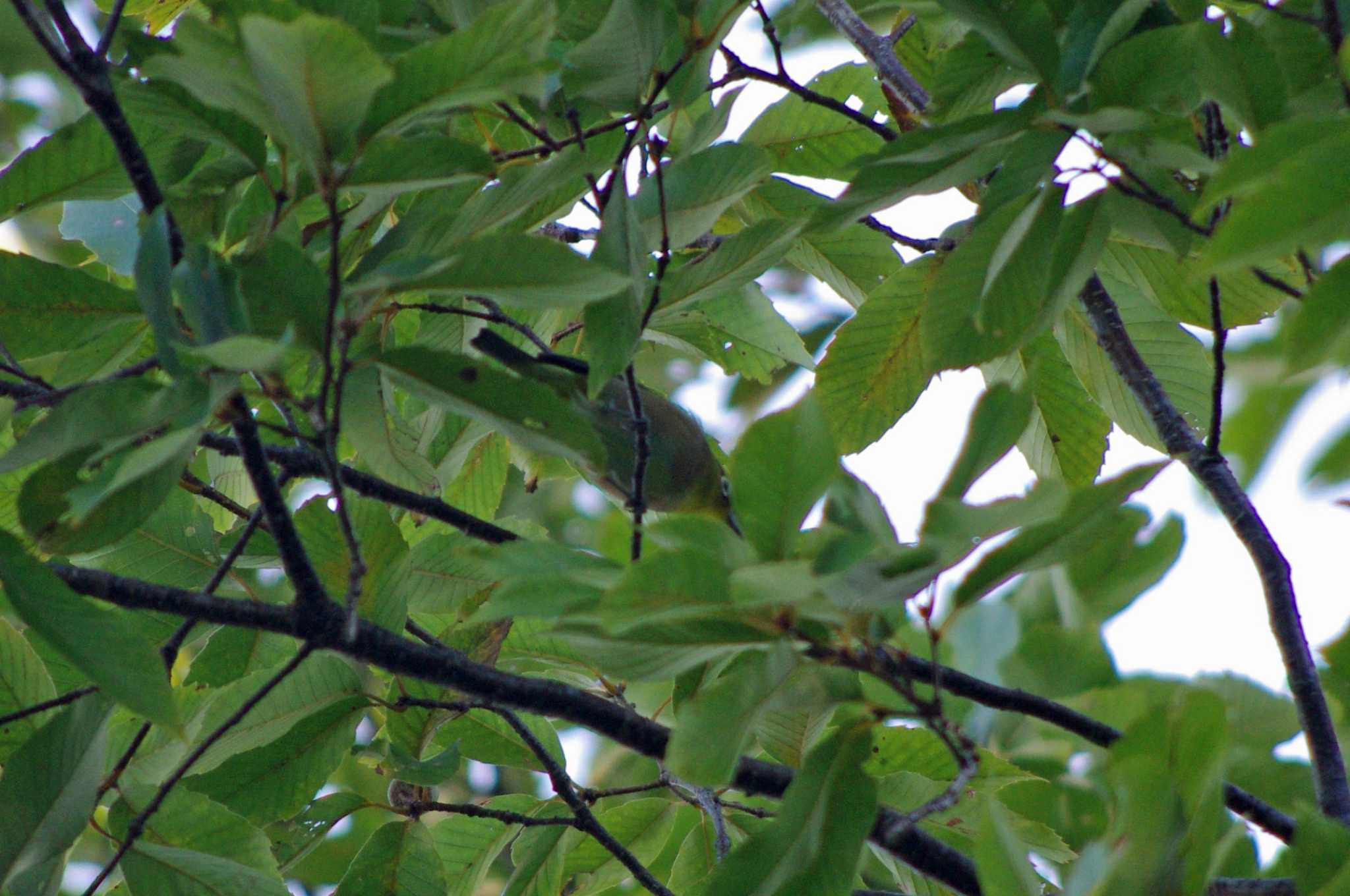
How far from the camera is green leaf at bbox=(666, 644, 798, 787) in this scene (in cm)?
86

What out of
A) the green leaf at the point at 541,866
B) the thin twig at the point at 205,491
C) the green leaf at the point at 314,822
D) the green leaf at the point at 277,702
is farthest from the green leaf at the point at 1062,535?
the thin twig at the point at 205,491

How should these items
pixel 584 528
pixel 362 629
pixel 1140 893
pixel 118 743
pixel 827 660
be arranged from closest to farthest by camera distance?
pixel 1140 893 < pixel 827 660 < pixel 362 629 < pixel 118 743 < pixel 584 528

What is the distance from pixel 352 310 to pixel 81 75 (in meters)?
0.27

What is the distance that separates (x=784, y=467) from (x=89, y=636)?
1.83ft

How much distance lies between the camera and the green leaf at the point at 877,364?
1.53m

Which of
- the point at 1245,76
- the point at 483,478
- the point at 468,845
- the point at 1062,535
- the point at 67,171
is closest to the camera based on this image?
the point at 1062,535

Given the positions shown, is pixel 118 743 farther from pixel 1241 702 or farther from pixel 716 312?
pixel 1241 702

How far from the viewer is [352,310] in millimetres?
937

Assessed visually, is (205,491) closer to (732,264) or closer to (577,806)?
(577,806)

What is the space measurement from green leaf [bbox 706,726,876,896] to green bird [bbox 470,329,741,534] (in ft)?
1.79

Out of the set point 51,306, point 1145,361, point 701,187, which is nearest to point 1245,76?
point 701,187

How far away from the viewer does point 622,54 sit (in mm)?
1067

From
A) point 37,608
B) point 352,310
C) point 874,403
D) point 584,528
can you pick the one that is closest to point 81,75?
point 352,310

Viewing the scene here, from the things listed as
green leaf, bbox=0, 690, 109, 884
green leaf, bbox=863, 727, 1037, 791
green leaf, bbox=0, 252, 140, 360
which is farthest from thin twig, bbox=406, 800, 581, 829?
green leaf, bbox=0, 252, 140, 360
